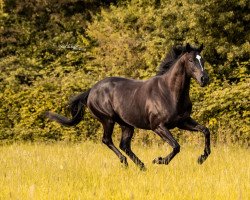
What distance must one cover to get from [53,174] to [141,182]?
1.68 meters

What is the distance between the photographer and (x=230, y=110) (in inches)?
572

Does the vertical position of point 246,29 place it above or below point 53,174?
above

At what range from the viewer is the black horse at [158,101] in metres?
8.99

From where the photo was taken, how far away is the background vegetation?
14695 mm

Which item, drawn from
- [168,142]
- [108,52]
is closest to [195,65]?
[168,142]

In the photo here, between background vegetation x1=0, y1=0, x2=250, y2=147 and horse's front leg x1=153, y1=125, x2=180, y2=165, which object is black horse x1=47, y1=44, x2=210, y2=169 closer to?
horse's front leg x1=153, y1=125, x2=180, y2=165

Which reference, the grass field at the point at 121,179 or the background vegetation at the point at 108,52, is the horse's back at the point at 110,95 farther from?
the background vegetation at the point at 108,52

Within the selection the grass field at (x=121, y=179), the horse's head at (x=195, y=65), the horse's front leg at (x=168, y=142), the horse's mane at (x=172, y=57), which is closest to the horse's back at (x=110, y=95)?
the horse's mane at (x=172, y=57)

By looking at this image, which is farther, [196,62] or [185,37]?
[185,37]

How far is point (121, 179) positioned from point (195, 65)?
2.15m

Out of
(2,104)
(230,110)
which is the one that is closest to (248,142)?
(230,110)

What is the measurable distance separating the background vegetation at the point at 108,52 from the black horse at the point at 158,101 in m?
4.29

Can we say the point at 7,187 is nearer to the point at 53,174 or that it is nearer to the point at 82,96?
the point at 53,174

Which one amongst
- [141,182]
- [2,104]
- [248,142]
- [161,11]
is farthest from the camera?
[161,11]
